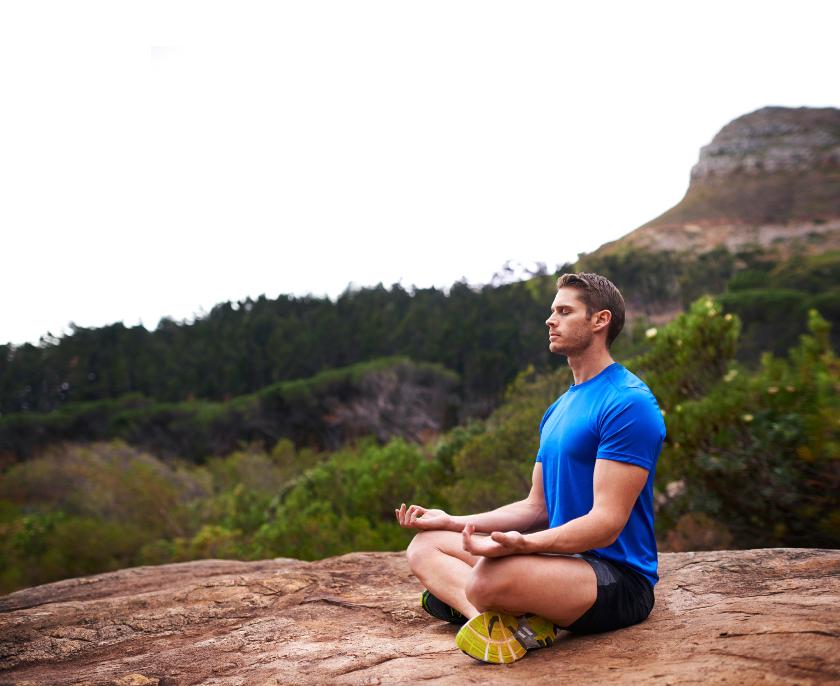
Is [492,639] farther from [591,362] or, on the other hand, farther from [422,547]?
[591,362]

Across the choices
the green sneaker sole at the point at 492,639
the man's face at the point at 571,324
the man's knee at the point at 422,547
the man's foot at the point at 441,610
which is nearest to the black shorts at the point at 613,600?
the green sneaker sole at the point at 492,639

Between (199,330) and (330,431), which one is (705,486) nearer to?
(330,431)

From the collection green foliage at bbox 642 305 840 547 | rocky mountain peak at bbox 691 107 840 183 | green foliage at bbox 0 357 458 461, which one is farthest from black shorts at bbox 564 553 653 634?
rocky mountain peak at bbox 691 107 840 183

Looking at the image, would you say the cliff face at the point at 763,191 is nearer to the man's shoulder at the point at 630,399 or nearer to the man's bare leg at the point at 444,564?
the man's bare leg at the point at 444,564

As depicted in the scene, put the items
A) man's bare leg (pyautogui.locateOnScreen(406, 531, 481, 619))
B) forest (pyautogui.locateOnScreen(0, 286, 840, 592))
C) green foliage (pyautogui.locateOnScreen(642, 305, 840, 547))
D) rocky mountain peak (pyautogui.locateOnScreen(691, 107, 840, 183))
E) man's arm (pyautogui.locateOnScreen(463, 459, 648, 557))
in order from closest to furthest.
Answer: man's arm (pyautogui.locateOnScreen(463, 459, 648, 557))
man's bare leg (pyautogui.locateOnScreen(406, 531, 481, 619))
green foliage (pyautogui.locateOnScreen(642, 305, 840, 547))
forest (pyautogui.locateOnScreen(0, 286, 840, 592))
rocky mountain peak (pyautogui.locateOnScreen(691, 107, 840, 183))

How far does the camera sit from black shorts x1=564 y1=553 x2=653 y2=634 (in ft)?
7.93

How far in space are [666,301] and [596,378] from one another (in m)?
27.6

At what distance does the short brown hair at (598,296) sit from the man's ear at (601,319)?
2 centimetres

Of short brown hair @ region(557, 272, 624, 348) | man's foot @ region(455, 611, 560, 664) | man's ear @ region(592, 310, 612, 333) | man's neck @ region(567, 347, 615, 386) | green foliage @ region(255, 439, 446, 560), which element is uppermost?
short brown hair @ region(557, 272, 624, 348)

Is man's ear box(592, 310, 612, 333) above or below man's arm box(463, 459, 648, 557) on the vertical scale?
above

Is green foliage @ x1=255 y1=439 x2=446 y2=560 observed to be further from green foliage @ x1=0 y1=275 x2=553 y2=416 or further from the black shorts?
green foliage @ x1=0 y1=275 x2=553 y2=416

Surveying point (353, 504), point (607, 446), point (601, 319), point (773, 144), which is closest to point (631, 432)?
point (607, 446)

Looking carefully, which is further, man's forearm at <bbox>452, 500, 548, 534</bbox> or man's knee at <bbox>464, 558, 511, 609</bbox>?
man's forearm at <bbox>452, 500, 548, 534</bbox>

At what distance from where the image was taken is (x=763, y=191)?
43.7 metres
